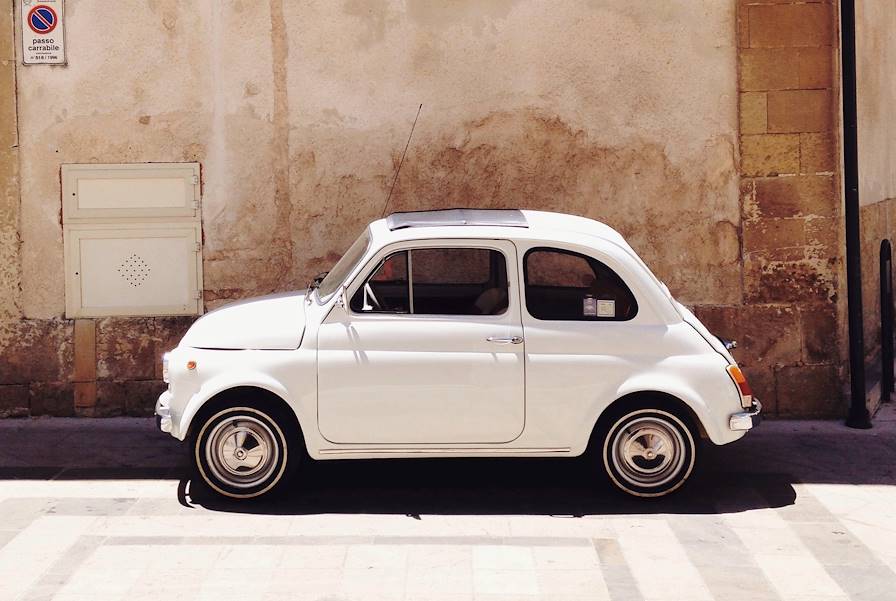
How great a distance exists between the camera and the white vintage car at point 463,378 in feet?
23.0

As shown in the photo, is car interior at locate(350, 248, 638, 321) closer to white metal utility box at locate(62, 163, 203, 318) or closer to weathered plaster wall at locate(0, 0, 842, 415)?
weathered plaster wall at locate(0, 0, 842, 415)

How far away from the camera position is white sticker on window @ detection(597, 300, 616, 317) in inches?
284

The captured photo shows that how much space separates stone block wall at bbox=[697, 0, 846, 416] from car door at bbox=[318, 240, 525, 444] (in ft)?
9.35

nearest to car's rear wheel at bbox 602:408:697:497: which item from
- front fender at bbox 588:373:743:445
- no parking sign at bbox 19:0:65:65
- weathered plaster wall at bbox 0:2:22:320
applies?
front fender at bbox 588:373:743:445

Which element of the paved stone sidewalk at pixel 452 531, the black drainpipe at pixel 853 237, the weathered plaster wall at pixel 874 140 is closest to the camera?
the paved stone sidewalk at pixel 452 531

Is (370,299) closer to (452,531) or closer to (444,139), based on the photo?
(452,531)

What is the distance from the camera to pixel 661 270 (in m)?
9.41

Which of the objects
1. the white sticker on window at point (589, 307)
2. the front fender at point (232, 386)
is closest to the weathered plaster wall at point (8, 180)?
the front fender at point (232, 386)

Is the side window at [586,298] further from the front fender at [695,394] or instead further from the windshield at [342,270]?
the windshield at [342,270]

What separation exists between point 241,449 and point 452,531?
1.32m

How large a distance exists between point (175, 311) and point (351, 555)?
12.3 ft

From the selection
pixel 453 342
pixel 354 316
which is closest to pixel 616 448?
pixel 453 342

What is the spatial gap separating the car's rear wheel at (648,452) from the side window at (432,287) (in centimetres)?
98

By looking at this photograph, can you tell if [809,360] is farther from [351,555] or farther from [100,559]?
[100,559]
